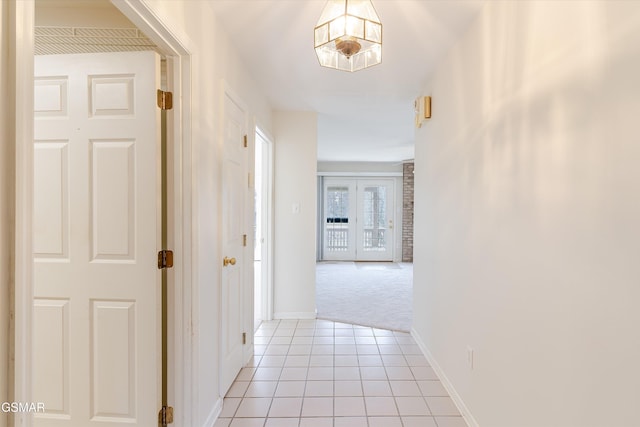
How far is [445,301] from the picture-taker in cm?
252

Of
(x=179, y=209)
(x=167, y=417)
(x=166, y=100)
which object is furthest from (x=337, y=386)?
(x=166, y=100)

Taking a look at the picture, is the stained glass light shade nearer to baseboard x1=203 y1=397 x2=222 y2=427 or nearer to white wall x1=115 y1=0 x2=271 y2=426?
white wall x1=115 y1=0 x2=271 y2=426

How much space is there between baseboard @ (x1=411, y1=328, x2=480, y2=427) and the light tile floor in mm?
35

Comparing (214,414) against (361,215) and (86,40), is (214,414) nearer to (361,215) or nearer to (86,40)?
(86,40)

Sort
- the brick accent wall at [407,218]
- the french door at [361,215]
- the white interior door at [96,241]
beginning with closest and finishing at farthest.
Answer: the white interior door at [96,241] < the brick accent wall at [407,218] < the french door at [361,215]

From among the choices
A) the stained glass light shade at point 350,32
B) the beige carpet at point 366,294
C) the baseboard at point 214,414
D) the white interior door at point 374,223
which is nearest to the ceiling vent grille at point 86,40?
the stained glass light shade at point 350,32

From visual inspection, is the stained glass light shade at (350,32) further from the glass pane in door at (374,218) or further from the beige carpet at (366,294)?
the glass pane in door at (374,218)

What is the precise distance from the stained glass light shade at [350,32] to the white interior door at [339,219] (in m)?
6.99

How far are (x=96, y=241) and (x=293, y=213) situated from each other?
2.44 meters

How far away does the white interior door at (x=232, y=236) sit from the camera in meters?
2.28

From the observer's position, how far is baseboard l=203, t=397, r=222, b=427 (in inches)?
77.3

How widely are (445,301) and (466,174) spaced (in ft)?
3.08

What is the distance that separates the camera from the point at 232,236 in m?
2.47

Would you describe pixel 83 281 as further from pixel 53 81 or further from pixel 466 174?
pixel 466 174
